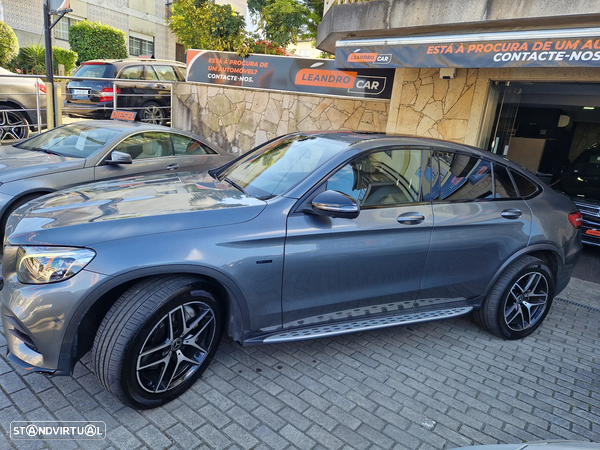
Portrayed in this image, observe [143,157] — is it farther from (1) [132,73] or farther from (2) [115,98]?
(1) [132,73]

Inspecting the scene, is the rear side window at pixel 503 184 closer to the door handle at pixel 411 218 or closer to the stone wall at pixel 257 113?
the door handle at pixel 411 218

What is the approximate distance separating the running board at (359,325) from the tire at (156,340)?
16.7 inches

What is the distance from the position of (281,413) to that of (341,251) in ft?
3.64

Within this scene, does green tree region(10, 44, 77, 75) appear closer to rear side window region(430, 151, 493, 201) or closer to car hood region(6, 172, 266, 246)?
car hood region(6, 172, 266, 246)

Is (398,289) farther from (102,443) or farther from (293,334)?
(102,443)

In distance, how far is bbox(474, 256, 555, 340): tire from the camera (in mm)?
3775

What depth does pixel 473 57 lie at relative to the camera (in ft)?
19.2

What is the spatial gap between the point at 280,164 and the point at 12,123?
26.9 feet

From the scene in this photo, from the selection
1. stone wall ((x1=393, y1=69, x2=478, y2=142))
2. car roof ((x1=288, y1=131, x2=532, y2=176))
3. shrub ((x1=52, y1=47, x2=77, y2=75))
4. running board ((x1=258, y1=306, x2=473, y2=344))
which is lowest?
running board ((x1=258, y1=306, x2=473, y2=344))

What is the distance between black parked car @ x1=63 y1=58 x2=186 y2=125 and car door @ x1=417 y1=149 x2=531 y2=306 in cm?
923

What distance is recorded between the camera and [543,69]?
6.62 meters

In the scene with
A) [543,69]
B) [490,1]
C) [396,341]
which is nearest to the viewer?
[396,341]

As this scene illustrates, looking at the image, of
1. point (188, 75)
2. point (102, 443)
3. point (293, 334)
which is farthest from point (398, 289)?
point (188, 75)

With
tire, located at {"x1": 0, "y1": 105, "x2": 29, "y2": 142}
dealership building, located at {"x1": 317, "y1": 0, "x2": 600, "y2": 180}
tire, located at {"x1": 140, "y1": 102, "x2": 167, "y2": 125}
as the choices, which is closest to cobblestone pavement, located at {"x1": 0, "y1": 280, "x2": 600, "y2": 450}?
dealership building, located at {"x1": 317, "y1": 0, "x2": 600, "y2": 180}
